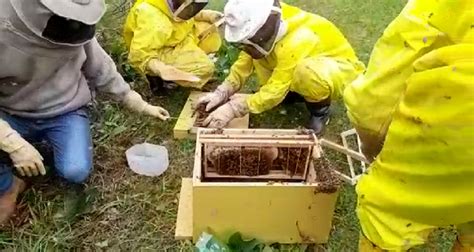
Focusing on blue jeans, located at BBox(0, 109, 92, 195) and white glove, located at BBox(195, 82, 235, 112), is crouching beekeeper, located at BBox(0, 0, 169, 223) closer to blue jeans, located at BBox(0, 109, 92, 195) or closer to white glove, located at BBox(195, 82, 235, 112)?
blue jeans, located at BBox(0, 109, 92, 195)

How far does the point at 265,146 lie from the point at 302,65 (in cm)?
70

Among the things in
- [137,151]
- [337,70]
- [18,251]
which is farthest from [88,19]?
[337,70]

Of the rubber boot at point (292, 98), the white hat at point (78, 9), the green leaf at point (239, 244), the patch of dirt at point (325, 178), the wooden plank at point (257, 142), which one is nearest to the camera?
the white hat at point (78, 9)

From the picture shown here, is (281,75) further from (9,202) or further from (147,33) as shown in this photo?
(9,202)

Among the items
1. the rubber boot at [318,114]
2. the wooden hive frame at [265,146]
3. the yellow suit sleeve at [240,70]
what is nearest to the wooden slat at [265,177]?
the wooden hive frame at [265,146]

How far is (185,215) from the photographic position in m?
3.19

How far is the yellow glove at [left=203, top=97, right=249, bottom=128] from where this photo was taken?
3615 mm

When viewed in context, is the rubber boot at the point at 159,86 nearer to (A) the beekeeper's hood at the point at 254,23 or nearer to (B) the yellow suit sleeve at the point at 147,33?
(B) the yellow suit sleeve at the point at 147,33

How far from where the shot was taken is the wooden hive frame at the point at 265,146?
3102 mm

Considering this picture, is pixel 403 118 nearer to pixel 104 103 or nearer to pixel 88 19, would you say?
pixel 88 19

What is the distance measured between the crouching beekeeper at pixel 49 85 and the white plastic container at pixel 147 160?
0.72ft

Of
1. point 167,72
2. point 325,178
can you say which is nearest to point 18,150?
point 167,72

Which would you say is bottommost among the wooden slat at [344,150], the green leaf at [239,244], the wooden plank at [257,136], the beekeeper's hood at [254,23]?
the green leaf at [239,244]

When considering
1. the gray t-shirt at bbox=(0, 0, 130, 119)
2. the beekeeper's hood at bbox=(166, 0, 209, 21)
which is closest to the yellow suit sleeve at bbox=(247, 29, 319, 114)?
the beekeeper's hood at bbox=(166, 0, 209, 21)
